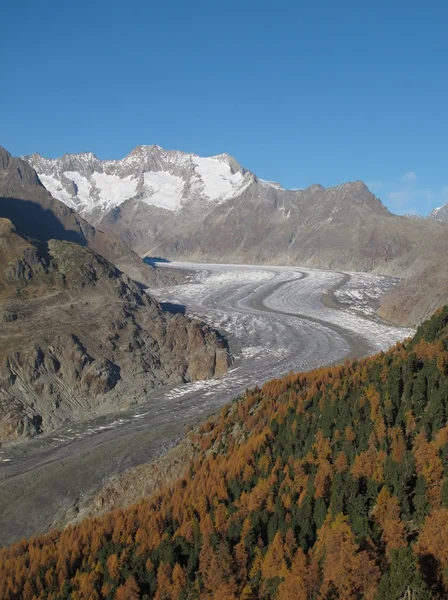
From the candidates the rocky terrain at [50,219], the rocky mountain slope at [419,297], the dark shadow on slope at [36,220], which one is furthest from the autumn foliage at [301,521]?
the rocky terrain at [50,219]

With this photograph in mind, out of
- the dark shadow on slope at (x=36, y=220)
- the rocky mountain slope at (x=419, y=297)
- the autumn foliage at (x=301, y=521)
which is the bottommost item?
the autumn foliage at (x=301, y=521)

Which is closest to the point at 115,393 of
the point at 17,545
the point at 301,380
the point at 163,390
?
the point at 163,390

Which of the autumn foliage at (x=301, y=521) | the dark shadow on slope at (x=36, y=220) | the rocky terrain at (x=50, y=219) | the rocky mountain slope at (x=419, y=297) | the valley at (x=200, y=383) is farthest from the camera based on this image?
the rocky terrain at (x=50, y=219)

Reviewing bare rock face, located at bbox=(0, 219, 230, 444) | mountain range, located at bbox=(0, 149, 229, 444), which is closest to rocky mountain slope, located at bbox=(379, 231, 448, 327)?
mountain range, located at bbox=(0, 149, 229, 444)

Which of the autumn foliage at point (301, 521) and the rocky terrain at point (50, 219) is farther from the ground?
the rocky terrain at point (50, 219)

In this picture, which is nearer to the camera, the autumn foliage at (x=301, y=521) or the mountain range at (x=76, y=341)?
the autumn foliage at (x=301, y=521)

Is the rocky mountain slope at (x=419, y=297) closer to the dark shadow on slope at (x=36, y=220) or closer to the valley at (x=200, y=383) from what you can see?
the valley at (x=200, y=383)
